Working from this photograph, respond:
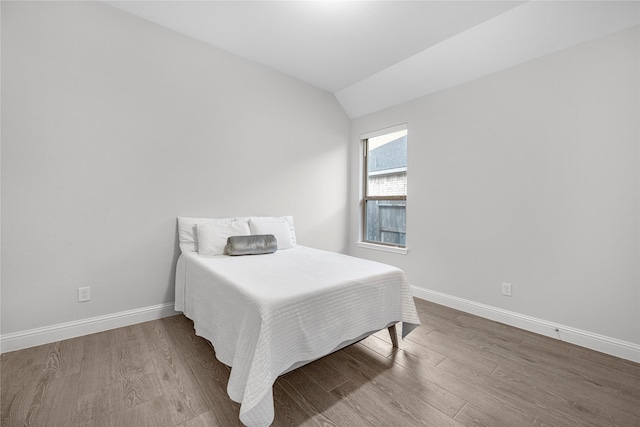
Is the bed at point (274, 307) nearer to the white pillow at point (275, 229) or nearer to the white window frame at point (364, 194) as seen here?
the white pillow at point (275, 229)

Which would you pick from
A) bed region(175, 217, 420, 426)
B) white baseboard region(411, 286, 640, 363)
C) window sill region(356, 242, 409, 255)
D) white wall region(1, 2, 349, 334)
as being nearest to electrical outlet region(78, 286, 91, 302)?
white wall region(1, 2, 349, 334)

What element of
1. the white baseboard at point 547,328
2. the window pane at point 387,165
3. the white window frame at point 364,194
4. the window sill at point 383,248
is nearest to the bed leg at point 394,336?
the white baseboard at point 547,328

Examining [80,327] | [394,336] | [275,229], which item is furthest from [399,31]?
[80,327]

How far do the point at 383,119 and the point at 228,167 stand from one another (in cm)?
209

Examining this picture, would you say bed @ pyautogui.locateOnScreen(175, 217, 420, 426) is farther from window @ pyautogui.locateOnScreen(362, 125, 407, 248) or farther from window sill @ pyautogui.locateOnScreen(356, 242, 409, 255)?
window @ pyautogui.locateOnScreen(362, 125, 407, 248)

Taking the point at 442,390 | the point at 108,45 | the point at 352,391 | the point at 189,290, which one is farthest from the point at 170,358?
the point at 108,45

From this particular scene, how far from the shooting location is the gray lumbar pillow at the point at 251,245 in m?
2.47

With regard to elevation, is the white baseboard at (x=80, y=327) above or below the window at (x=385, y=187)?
below

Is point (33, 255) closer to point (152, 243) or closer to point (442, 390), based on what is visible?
point (152, 243)

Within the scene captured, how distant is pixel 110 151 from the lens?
7.52 feet

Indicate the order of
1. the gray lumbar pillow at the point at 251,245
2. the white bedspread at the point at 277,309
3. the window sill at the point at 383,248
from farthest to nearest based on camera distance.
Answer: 1. the window sill at the point at 383,248
2. the gray lumbar pillow at the point at 251,245
3. the white bedspread at the point at 277,309

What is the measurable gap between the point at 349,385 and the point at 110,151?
2.55m

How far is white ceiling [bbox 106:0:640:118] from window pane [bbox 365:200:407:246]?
1392 millimetres

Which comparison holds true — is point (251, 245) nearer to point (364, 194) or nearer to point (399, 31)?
point (364, 194)
